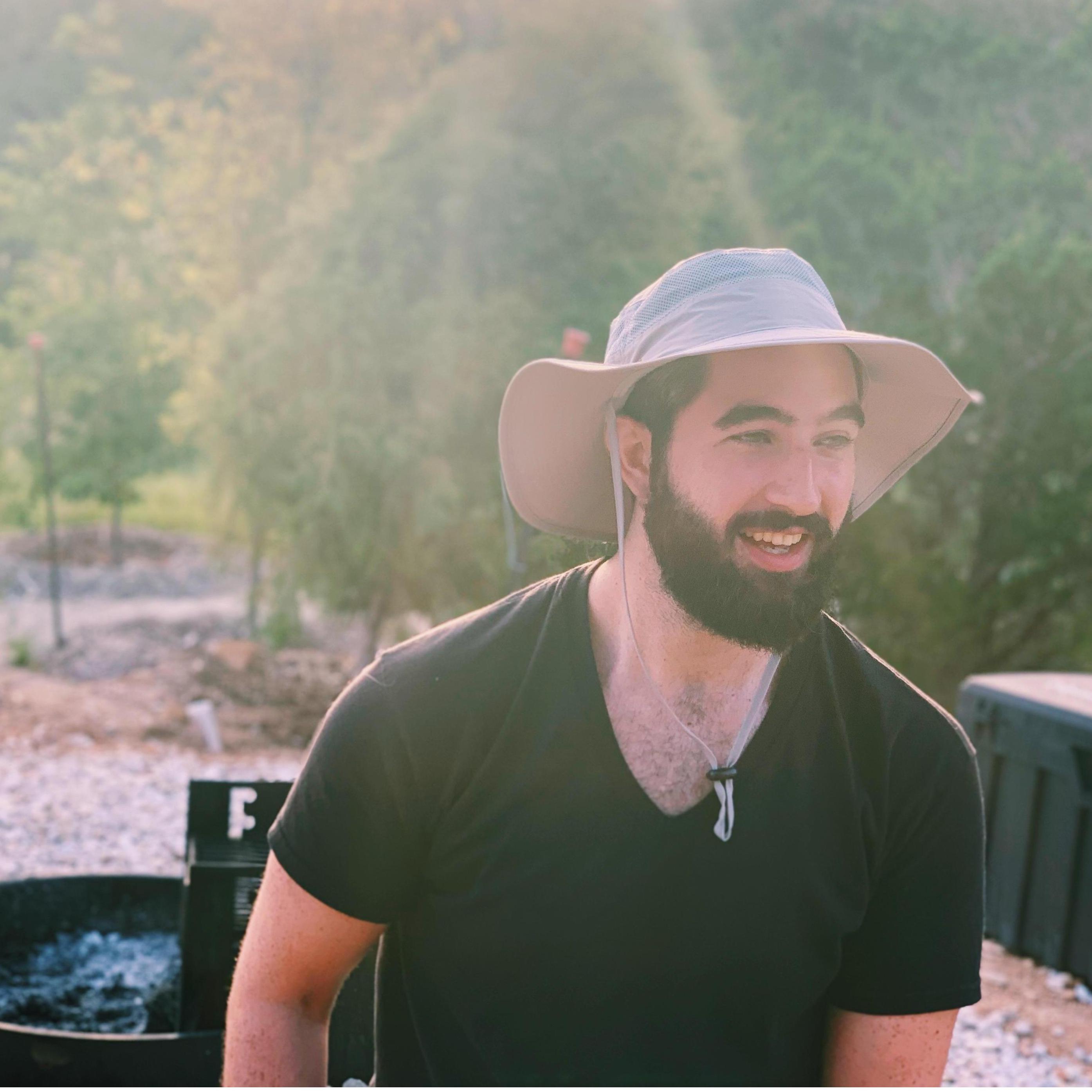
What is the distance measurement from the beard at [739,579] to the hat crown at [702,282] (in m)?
0.19

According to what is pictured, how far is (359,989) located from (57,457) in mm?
14265

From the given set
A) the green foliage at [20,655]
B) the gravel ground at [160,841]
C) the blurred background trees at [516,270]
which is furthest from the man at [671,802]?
the green foliage at [20,655]

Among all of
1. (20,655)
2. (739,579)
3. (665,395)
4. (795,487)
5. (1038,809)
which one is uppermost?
A: (665,395)

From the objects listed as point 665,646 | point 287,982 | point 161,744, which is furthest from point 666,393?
point 161,744

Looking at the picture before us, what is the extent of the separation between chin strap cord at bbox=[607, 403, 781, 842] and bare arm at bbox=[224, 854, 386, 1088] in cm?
51

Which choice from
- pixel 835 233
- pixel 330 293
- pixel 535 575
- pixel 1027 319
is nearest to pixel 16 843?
pixel 535 575

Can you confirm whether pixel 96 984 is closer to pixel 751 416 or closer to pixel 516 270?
pixel 751 416

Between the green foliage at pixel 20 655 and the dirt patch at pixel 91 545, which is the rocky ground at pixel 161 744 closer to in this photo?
the green foliage at pixel 20 655

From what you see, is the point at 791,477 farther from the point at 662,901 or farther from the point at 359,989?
the point at 359,989

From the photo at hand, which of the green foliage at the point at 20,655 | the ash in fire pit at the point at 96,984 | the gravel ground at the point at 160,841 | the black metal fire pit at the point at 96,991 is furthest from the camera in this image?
the green foliage at the point at 20,655

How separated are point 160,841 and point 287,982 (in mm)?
4422

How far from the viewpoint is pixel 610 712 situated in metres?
1.63

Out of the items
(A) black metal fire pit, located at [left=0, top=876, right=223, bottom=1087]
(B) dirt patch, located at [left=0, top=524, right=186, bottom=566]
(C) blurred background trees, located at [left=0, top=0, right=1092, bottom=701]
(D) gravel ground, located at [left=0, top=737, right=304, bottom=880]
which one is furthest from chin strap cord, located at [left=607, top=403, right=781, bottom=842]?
(B) dirt patch, located at [left=0, top=524, right=186, bottom=566]

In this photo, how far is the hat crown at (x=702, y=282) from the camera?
163 centimetres
